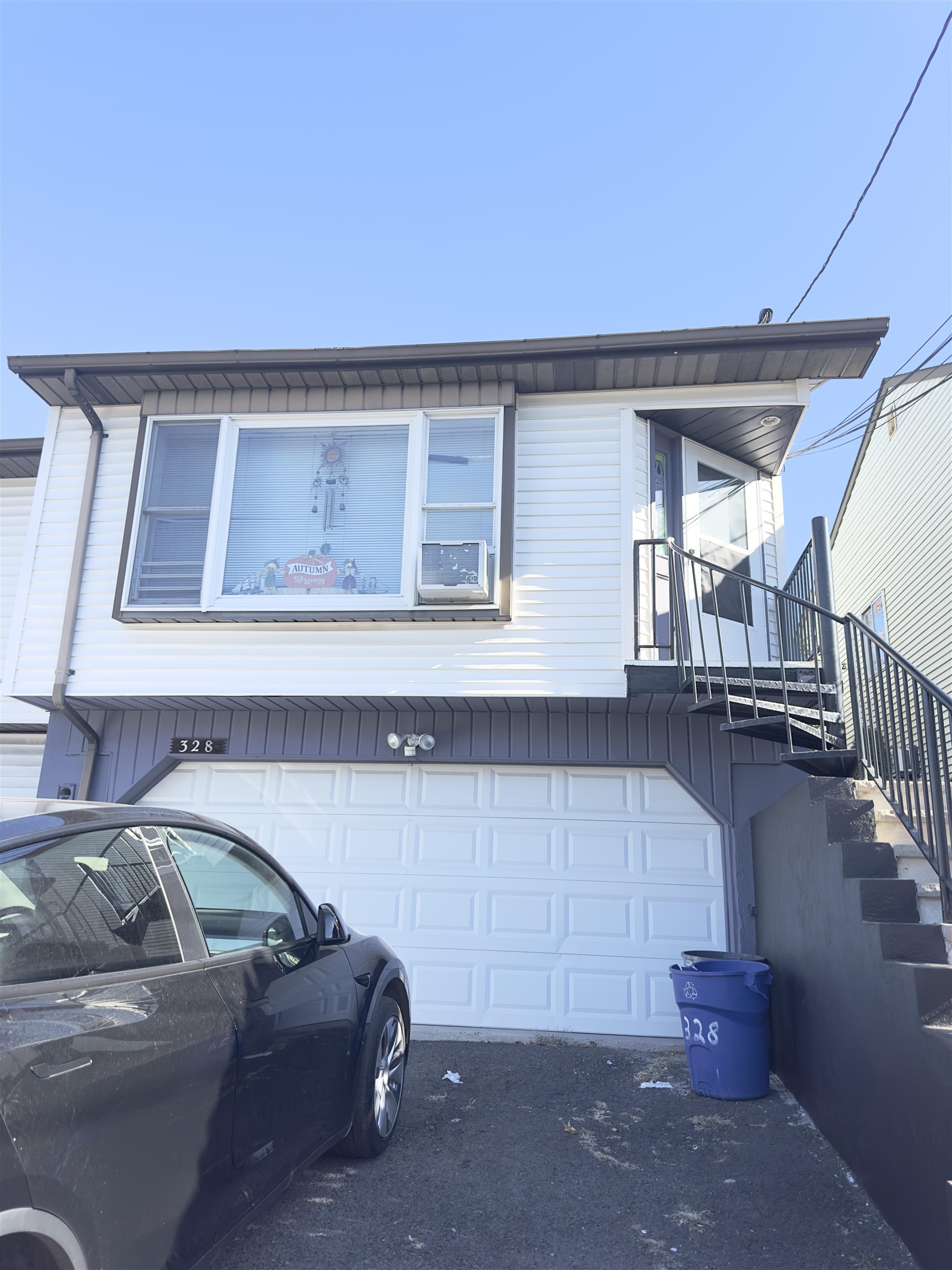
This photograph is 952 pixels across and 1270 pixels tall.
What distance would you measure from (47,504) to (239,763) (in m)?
2.84

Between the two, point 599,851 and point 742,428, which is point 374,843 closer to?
point 599,851

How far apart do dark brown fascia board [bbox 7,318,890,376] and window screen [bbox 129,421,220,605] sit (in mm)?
576

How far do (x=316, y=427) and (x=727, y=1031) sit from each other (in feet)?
17.9

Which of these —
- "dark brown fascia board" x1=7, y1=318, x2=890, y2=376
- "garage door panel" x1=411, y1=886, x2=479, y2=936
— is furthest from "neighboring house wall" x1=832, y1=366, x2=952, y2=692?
"garage door panel" x1=411, y1=886, x2=479, y2=936

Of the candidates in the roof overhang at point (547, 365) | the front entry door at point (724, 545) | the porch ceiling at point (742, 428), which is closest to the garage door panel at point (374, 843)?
Answer: the front entry door at point (724, 545)

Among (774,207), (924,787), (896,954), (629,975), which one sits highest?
(774,207)

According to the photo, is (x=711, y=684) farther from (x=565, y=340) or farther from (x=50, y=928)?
(x=50, y=928)

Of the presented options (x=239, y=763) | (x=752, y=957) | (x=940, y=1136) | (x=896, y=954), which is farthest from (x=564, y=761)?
(x=940, y=1136)

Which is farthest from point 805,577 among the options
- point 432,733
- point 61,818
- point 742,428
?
point 61,818

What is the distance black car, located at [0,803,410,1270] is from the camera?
176cm

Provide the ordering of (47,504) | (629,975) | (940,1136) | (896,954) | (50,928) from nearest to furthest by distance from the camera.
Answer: (50,928)
(940,1136)
(896,954)
(629,975)
(47,504)

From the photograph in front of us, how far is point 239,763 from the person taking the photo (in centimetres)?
766

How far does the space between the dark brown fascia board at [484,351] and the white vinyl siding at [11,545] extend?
2245 mm

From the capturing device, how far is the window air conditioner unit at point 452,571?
260 inches
